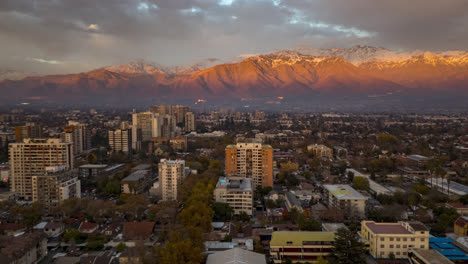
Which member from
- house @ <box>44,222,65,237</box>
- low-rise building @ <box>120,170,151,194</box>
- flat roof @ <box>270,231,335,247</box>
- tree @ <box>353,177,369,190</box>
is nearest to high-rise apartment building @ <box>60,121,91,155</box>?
low-rise building @ <box>120,170,151,194</box>

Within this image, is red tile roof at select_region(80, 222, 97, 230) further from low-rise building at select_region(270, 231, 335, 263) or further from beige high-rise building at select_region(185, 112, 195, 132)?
beige high-rise building at select_region(185, 112, 195, 132)

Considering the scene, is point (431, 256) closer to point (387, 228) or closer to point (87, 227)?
point (387, 228)

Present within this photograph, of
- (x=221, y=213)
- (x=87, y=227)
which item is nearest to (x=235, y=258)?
(x=221, y=213)

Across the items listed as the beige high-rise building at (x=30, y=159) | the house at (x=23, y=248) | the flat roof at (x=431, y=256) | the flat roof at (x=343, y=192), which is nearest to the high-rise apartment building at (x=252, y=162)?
the flat roof at (x=343, y=192)

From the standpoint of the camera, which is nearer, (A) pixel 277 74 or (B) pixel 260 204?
(B) pixel 260 204

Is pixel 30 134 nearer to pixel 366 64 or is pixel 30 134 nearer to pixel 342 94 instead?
pixel 342 94

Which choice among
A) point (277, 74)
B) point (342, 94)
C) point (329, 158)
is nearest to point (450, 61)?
point (342, 94)

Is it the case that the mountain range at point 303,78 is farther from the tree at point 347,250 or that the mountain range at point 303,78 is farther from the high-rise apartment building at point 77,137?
the tree at point 347,250
